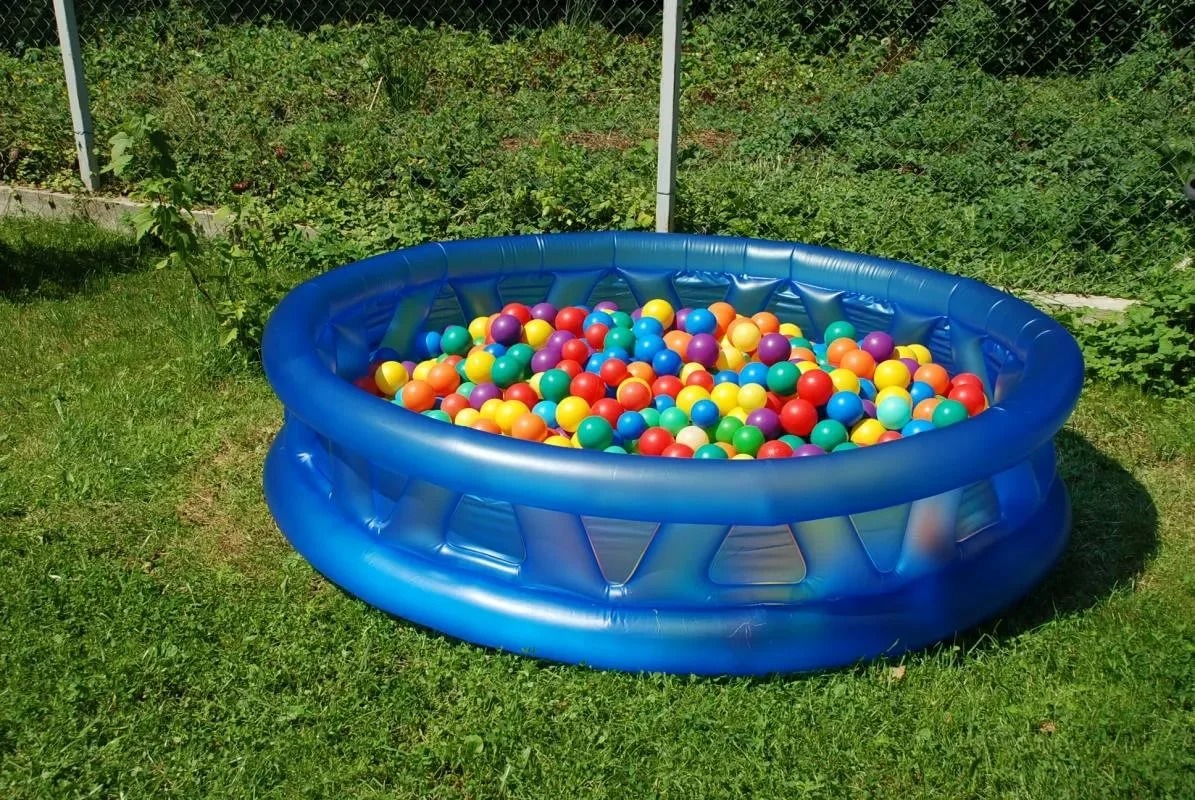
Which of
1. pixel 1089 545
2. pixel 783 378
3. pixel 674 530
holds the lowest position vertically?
pixel 1089 545

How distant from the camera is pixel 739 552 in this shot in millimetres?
3012

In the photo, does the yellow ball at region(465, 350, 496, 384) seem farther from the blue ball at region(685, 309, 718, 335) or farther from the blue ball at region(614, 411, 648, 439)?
the blue ball at region(685, 309, 718, 335)

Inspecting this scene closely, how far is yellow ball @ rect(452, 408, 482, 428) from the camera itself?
4043mm

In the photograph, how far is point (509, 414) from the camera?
3957mm

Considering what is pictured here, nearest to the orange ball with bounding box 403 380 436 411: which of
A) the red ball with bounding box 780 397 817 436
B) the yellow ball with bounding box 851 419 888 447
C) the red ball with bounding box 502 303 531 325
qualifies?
the red ball with bounding box 502 303 531 325

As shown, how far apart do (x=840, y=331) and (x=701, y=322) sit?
0.61m

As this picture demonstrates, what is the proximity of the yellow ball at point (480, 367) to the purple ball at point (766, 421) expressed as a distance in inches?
44.2

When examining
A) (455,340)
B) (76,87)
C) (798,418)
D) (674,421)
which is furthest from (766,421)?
(76,87)

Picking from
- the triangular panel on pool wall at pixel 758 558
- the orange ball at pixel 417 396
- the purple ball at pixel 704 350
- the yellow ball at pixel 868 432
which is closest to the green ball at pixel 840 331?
the purple ball at pixel 704 350

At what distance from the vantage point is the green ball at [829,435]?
3.87 meters

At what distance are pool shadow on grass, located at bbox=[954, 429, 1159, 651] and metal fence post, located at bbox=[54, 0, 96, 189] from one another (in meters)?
6.06

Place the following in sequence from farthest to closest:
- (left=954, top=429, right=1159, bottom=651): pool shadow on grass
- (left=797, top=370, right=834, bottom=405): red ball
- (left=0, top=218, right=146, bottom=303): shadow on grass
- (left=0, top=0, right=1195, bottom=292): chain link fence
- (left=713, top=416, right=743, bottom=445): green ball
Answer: (left=0, top=0, right=1195, bottom=292): chain link fence → (left=0, top=218, right=146, bottom=303): shadow on grass → (left=797, top=370, right=834, bottom=405): red ball → (left=713, top=416, right=743, bottom=445): green ball → (left=954, top=429, right=1159, bottom=651): pool shadow on grass

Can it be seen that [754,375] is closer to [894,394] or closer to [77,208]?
[894,394]

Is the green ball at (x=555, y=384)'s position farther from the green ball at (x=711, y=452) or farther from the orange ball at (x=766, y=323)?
the orange ball at (x=766, y=323)
